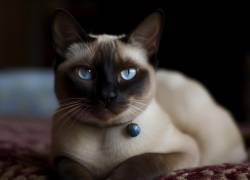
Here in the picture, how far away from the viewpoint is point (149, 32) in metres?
1.32

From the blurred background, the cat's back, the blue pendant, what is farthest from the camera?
the blurred background

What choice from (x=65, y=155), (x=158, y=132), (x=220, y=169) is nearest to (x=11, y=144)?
(x=65, y=155)

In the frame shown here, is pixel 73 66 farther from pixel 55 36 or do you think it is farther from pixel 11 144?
pixel 11 144

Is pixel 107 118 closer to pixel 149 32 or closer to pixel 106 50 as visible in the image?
pixel 106 50

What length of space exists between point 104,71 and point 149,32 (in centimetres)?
21

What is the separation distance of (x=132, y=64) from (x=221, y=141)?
0.58 m

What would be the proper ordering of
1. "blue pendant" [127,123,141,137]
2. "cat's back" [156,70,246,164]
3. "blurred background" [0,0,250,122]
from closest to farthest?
"blue pendant" [127,123,141,137]
"cat's back" [156,70,246,164]
"blurred background" [0,0,250,122]

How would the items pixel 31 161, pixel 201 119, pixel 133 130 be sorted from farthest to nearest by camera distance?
pixel 201 119 < pixel 31 161 < pixel 133 130

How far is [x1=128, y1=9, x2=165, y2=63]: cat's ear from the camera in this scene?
4.27 feet

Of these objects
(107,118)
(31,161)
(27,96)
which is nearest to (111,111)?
(107,118)

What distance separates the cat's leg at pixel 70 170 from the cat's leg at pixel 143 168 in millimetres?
60

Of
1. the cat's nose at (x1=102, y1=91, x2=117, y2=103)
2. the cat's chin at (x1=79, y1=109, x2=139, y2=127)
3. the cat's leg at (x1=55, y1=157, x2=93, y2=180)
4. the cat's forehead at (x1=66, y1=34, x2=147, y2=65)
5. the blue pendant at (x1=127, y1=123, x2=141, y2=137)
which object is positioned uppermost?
the cat's forehead at (x1=66, y1=34, x2=147, y2=65)

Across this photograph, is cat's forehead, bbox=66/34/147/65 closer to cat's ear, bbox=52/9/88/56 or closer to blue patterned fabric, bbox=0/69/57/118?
cat's ear, bbox=52/9/88/56

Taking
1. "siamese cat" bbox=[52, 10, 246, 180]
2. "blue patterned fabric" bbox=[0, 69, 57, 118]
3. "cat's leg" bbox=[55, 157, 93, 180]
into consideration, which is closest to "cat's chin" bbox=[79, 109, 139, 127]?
"siamese cat" bbox=[52, 10, 246, 180]
